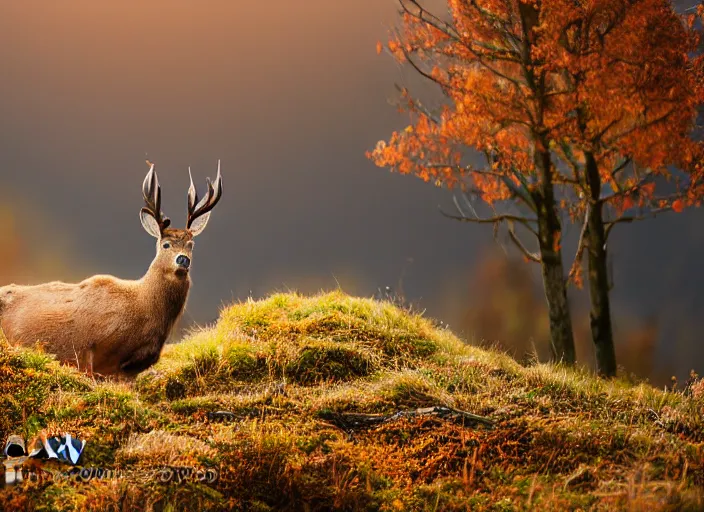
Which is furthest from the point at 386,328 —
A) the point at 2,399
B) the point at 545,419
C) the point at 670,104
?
the point at 670,104

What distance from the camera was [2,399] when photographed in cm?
696

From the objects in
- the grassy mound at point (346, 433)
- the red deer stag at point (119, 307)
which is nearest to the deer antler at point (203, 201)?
the red deer stag at point (119, 307)

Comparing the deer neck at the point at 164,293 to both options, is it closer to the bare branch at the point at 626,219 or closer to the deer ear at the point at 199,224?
the deer ear at the point at 199,224

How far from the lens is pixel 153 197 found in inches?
348

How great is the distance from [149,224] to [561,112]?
7.69 metres

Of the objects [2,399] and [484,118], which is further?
[484,118]

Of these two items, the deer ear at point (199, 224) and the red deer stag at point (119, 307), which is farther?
the deer ear at point (199, 224)

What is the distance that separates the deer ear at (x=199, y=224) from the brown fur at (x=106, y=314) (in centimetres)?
11

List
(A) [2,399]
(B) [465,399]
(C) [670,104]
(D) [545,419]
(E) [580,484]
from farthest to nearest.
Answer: (C) [670,104] → (B) [465,399] → (D) [545,419] → (A) [2,399] → (E) [580,484]

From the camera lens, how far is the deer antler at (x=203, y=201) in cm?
905

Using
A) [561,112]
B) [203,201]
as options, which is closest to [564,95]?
[561,112]

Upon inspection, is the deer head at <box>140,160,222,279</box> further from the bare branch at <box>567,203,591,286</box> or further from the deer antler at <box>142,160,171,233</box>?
the bare branch at <box>567,203,591,286</box>

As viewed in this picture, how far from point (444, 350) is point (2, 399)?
6.07m

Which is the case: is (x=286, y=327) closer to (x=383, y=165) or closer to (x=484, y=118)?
(x=383, y=165)
